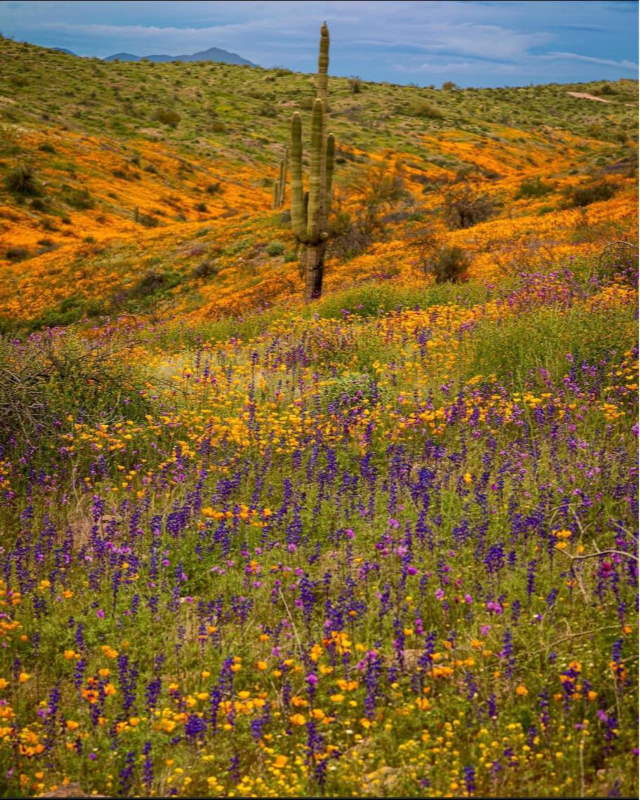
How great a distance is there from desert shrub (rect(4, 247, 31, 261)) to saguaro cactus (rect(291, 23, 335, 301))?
725 inches

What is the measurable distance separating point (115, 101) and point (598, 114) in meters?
55.6

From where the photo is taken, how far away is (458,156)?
58031mm

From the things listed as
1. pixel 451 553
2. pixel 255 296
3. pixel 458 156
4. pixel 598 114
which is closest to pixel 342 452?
pixel 451 553

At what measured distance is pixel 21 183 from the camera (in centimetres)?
3822

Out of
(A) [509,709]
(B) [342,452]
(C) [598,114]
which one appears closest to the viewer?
(A) [509,709]

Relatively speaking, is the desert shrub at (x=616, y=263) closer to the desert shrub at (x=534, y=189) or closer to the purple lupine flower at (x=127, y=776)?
the purple lupine flower at (x=127, y=776)

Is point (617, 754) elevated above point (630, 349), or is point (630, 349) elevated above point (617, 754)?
point (630, 349)

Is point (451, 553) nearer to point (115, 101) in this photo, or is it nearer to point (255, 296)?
point (255, 296)

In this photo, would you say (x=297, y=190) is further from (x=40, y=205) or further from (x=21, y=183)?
(x=21, y=183)

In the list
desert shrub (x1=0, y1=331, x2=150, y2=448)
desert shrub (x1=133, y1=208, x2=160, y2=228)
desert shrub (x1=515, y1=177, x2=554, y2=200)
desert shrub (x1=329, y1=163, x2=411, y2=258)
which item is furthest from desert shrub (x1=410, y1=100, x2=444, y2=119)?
desert shrub (x1=0, y1=331, x2=150, y2=448)

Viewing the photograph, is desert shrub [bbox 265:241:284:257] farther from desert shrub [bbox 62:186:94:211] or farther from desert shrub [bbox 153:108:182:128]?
desert shrub [bbox 153:108:182:128]

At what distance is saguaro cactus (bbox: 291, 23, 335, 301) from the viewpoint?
1478 cm

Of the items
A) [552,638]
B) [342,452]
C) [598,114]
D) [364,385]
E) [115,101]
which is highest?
[598,114]

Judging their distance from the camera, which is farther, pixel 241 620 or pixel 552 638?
pixel 241 620
